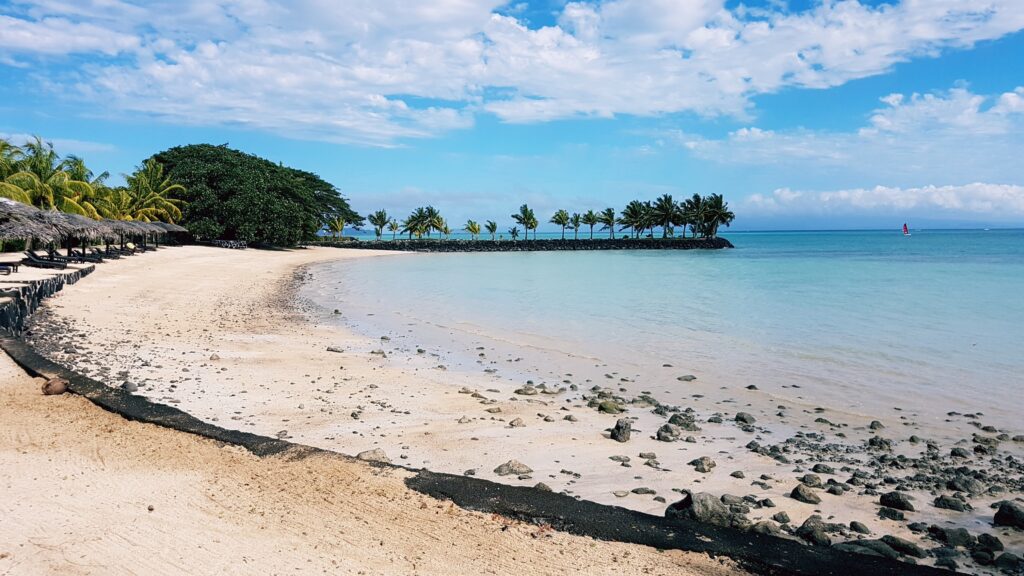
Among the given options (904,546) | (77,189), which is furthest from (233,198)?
(904,546)

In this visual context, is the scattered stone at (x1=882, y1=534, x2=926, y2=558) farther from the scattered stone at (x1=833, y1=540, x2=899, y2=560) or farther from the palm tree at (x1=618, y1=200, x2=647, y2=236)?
the palm tree at (x1=618, y1=200, x2=647, y2=236)

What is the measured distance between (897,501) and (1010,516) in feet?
2.92

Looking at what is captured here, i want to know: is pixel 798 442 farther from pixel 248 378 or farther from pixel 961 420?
pixel 248 378

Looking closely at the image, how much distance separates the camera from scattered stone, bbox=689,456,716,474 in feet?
24.5

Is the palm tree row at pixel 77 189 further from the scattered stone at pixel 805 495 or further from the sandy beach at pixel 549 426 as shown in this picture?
the scattered stone at pixel 805 495

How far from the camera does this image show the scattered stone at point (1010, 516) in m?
6.03

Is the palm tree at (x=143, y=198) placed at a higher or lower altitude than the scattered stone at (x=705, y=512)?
higher

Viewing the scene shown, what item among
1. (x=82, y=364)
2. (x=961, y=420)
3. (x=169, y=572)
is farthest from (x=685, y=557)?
(x=82, y=364)

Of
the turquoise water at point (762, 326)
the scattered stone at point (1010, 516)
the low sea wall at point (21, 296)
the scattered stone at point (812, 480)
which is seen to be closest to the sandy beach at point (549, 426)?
the scattered stone at point (812, 480)

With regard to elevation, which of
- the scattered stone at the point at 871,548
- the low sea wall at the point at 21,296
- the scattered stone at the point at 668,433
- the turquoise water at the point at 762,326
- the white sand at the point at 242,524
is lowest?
the turquoise water at the point at 762,326

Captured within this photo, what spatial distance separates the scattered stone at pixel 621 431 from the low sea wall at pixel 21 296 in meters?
11.6

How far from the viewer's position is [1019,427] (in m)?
10.1

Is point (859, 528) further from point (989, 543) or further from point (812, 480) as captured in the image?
point (812, 480)

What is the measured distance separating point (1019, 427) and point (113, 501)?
1190 centimetres
